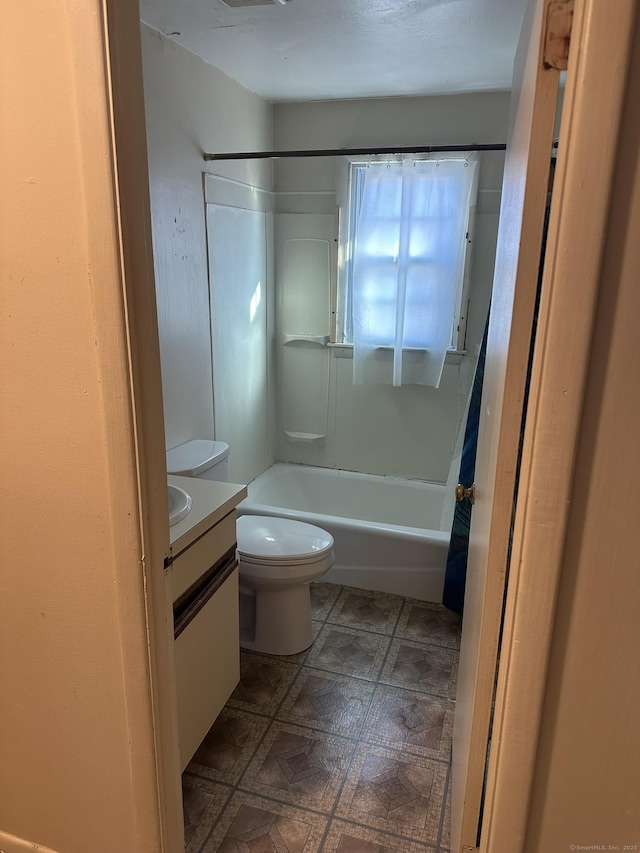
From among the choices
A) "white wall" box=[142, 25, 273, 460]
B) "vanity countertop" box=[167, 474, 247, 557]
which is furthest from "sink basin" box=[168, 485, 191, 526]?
"white wall" box=[142, 25, 273, 460]

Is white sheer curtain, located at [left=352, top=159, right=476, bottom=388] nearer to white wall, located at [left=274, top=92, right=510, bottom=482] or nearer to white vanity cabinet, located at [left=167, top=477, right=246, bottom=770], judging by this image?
white wall, located at [left=274, top=92, right=510, bottom=482]

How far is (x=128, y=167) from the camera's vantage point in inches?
38.2

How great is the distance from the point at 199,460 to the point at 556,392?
1.71 metres

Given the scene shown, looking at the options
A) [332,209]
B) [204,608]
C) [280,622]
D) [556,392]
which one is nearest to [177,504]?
[204,608]

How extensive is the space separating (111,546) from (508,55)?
237 centimetres

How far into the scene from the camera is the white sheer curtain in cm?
293

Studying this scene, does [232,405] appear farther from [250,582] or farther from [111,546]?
[111,546]

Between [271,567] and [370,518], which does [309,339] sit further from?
[271,567]

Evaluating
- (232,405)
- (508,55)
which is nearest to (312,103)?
(508,55)

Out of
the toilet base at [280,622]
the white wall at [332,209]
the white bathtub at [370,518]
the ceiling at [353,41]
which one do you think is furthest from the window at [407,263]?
the toilet base at [280,622]

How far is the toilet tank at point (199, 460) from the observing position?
2242mm

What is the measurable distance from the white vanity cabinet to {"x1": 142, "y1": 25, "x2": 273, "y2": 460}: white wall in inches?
27.6

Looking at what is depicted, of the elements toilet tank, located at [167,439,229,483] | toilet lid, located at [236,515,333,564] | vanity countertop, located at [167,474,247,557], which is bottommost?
toilet lid, located at [236,515,333,564]

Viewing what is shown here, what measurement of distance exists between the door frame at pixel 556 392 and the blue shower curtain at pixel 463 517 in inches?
49.0
